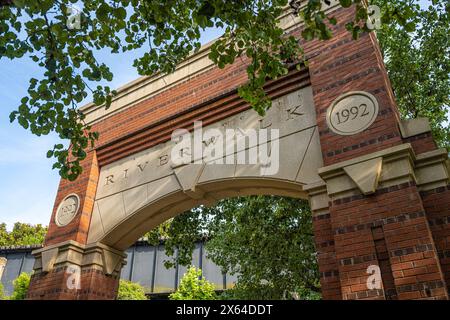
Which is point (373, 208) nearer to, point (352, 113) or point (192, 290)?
point (352, 113)

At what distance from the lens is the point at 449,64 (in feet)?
33.2

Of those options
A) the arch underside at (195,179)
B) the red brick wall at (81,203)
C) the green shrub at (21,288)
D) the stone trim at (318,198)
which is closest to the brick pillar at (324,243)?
the stone trim at (318,198)

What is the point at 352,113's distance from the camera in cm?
521

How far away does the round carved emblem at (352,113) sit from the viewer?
504 cm

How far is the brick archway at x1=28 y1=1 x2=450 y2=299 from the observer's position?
422 cm

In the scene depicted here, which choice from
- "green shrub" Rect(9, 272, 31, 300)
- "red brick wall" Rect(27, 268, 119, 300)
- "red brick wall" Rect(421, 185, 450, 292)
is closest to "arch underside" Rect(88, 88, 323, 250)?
"red brick wall" Rect(27, 268, 119, 300)

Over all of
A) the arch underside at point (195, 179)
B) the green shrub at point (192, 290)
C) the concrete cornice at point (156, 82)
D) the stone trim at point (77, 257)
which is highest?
the concrete cornice at point (156, 82)

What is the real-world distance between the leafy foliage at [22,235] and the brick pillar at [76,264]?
2657cm

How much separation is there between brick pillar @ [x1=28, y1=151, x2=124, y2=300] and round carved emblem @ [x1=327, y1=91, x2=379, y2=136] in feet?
14.9

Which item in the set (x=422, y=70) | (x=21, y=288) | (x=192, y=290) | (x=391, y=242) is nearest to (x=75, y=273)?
(x=391, y=242)

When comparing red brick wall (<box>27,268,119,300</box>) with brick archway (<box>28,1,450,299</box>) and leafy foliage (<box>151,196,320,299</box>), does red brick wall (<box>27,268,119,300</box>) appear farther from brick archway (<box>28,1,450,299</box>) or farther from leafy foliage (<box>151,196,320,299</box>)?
leafy foliage (<box>151,196,320,299</box>)

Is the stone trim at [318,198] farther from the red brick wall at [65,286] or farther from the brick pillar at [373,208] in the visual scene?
the red brick wall at [65,286]

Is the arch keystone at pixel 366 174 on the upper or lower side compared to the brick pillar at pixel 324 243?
upper
